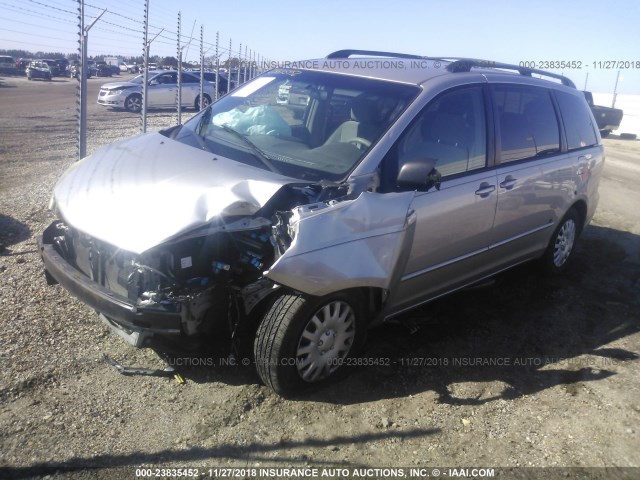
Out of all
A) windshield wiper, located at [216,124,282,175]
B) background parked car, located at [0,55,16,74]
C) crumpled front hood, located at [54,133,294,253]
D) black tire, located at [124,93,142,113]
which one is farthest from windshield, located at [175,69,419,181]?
background parked car, located at [0,55,16,74]

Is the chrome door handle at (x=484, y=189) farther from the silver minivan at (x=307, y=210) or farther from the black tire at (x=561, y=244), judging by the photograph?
the black tire at (x=561, y=244)

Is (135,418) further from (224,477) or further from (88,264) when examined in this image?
(88,264)

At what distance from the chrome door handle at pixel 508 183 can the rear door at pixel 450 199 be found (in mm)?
110

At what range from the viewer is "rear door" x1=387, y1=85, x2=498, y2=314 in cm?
366

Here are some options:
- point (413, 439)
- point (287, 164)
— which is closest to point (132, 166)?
point (287, 164)

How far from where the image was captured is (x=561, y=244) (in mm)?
5555

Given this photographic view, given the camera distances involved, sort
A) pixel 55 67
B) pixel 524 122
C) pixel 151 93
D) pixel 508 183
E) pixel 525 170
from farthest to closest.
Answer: pixel 55 67
pixel 151 93
pixel 524 122
pixel 525 170
pixel 508 183

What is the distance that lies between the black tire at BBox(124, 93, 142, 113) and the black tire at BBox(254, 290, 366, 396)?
1853 cm

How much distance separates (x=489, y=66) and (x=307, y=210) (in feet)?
8.79

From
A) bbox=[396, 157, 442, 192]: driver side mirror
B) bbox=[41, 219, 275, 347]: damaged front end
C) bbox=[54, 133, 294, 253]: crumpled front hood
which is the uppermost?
bbox=[396, 157, 442, 192]: driver side mirror

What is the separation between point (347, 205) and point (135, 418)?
1693mm

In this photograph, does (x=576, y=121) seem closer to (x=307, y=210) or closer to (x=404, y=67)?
(x=404, y=67)

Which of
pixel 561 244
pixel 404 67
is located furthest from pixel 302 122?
pixel 561 244

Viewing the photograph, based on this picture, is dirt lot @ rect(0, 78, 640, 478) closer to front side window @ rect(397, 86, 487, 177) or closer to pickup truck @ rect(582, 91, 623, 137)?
front side window @ rect(397, 86, 487, 177)
